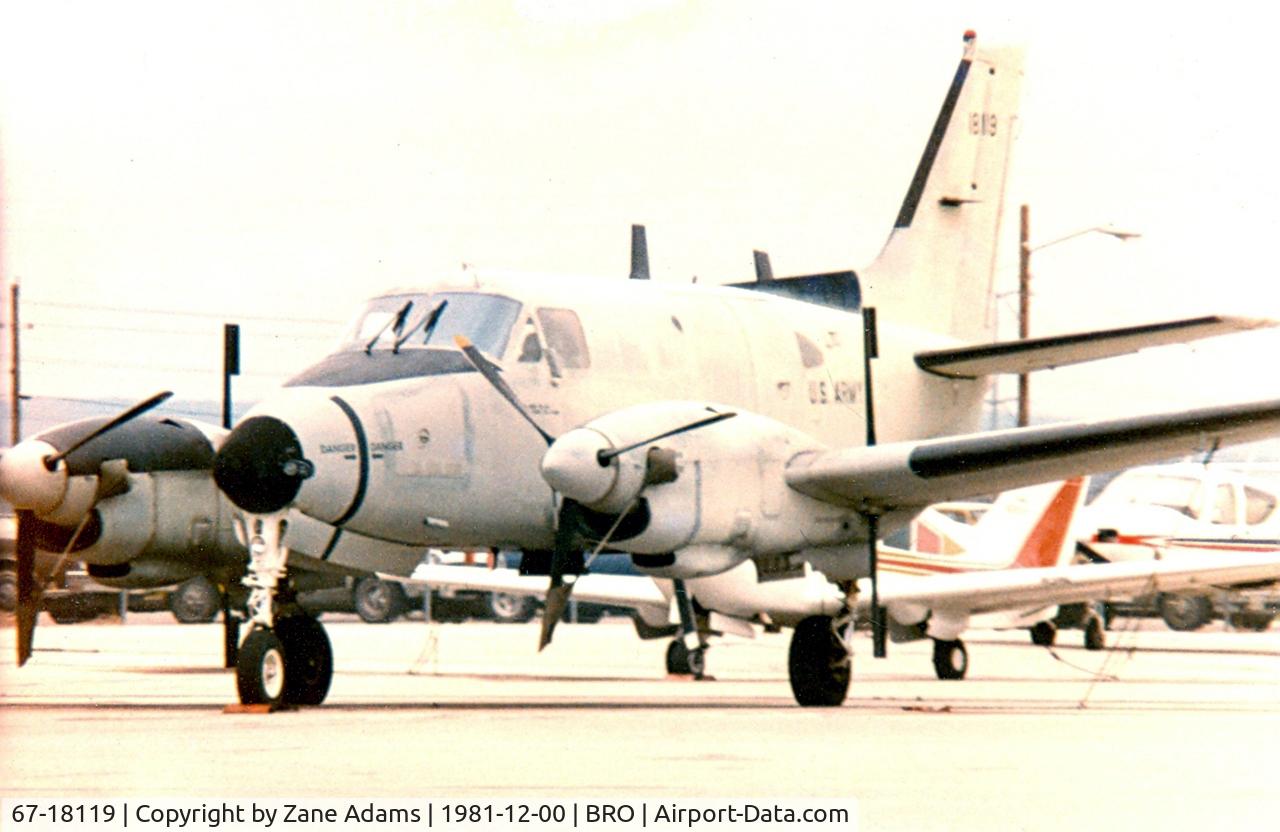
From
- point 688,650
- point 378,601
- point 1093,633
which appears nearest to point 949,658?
point 688,650

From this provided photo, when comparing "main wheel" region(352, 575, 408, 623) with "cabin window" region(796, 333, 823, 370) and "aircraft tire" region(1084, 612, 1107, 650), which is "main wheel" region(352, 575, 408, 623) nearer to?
"aircraft tire" region(1084, 612, 1107, 650)

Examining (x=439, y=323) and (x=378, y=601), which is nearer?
(x=439, y=323)

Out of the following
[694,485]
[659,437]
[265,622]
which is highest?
[659,437]

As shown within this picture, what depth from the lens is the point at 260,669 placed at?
15078 mm

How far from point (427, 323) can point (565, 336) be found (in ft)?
4.04

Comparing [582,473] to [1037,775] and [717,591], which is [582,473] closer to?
[1037,775]

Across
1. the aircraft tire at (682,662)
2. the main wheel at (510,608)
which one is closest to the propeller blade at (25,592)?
the aircraft tire at (682,662)

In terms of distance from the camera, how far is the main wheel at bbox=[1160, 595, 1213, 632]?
4009 cm

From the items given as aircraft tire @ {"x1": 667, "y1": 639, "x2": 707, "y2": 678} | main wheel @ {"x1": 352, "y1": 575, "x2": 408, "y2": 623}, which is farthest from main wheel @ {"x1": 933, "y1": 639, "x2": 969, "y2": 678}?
main wheel @ {"x1": 352, "y1": 575, "x2": 408, "y2": 623}

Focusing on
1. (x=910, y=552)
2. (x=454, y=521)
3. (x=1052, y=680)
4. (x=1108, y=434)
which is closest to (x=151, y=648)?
(x=910, y=552)

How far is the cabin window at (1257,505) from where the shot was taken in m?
36.3

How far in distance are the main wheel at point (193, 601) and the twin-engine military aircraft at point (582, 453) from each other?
93.2 ft

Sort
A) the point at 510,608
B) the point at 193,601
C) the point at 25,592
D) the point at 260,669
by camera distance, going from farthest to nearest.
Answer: the point at 510,608, the point at 193,601, the point at 25,592, the point at 260,669

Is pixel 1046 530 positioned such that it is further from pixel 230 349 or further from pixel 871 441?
pixel 230 349
